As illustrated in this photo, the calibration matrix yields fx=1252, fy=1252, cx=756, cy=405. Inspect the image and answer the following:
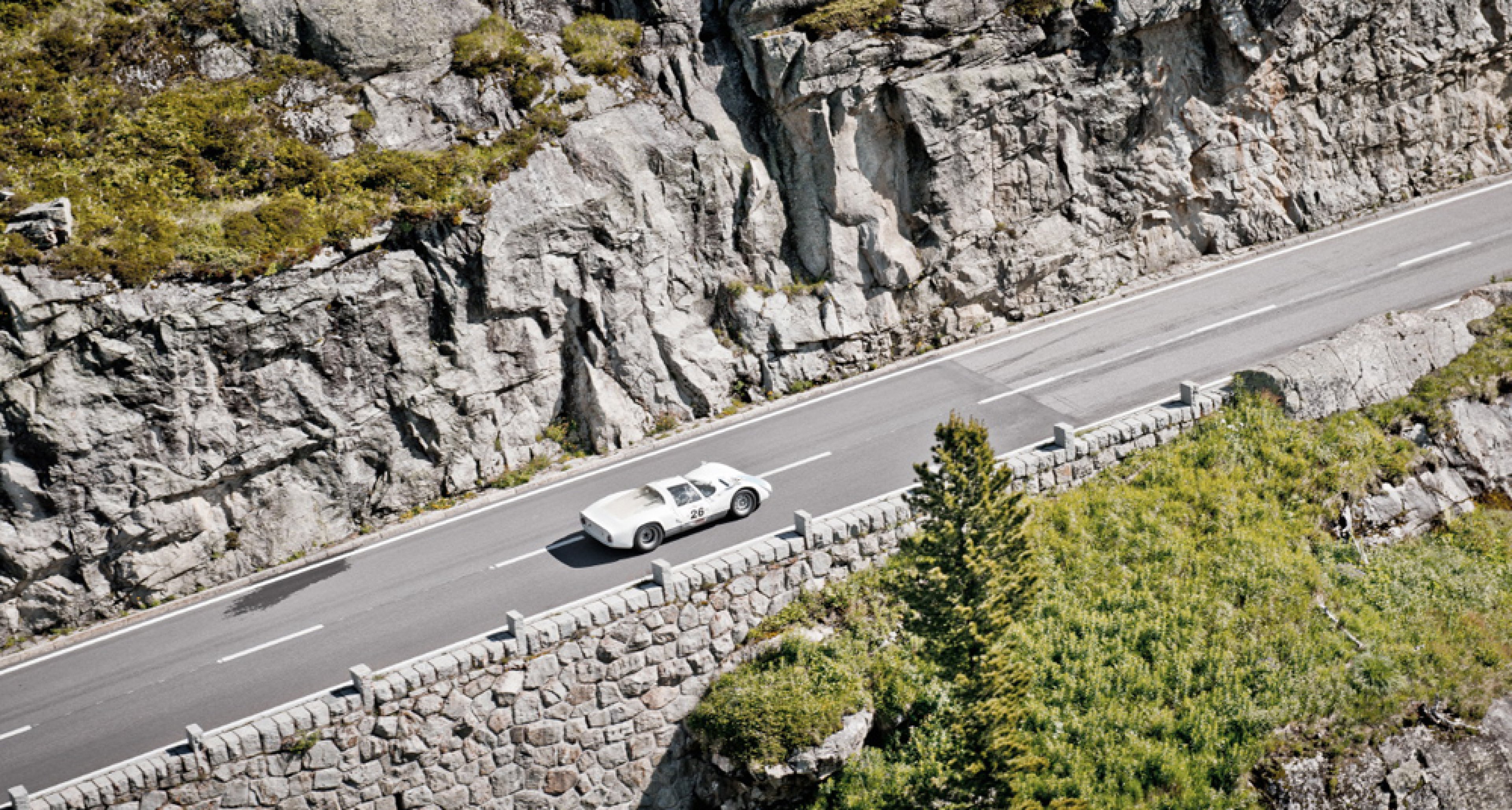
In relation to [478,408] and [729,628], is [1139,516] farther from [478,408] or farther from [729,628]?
[478,408]

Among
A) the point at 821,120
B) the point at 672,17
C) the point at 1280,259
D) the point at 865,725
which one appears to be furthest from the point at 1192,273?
the point at 865,725

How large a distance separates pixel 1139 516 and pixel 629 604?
9872 mm

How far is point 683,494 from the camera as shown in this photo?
23.5 metres

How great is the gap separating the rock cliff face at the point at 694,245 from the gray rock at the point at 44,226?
1.13 metres

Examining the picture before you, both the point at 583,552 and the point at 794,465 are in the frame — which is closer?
the point at 583,552

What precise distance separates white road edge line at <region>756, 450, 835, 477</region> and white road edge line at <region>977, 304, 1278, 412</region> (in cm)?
390

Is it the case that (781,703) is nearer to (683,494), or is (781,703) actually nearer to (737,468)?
(683,494)

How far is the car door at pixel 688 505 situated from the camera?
76.6 ft

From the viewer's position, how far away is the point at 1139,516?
77.8ft

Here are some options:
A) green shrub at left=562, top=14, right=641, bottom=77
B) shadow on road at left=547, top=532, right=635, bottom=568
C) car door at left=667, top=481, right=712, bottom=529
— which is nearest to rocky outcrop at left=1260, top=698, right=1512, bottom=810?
car door at left=667, top=481, right=712, bottom=529

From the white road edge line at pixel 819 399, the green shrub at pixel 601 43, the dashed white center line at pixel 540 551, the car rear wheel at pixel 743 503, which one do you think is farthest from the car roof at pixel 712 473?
the green shrub at pixel 601 43

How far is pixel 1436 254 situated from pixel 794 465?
58.5 ft

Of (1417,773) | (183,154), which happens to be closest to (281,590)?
(183,154)

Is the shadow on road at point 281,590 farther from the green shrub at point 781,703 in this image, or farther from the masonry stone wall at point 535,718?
the green shrub at point 781,703
